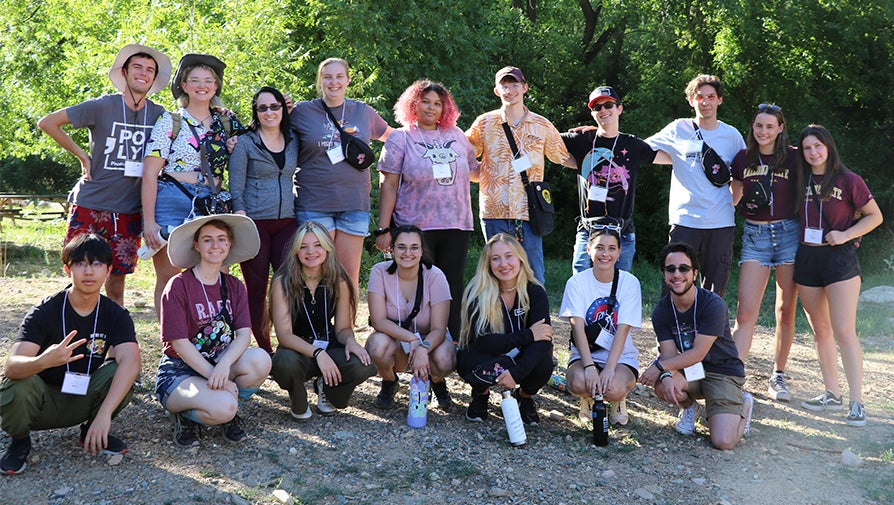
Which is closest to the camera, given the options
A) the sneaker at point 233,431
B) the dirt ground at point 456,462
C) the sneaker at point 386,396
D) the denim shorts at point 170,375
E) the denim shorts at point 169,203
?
the dirt ground at point 456,462

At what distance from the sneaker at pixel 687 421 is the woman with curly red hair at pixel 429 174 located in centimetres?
182

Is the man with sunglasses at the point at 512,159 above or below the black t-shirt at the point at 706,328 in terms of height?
above

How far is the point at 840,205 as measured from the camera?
5168 millimetres

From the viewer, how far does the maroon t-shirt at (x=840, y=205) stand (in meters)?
5.17

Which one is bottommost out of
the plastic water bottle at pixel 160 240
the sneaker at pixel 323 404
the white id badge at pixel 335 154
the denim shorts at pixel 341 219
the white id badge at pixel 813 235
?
the sneaker at pixel 323 404

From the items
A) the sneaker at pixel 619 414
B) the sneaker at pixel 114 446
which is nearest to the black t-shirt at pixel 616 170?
the sneaker at pixel 619 414

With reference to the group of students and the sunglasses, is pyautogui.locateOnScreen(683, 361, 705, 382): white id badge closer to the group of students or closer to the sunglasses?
the group of students

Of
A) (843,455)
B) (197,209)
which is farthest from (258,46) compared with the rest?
(843,455)

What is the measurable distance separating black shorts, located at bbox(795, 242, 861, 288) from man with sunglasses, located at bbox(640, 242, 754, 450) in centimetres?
82

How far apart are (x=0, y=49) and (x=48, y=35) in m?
0.96

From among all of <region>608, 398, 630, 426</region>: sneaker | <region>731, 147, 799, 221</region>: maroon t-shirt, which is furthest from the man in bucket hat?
<region>731, 147, 799, 221</region>: maroon t-shirt

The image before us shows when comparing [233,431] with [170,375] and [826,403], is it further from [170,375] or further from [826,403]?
[826,403]

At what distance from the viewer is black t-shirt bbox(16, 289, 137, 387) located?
12.9ft

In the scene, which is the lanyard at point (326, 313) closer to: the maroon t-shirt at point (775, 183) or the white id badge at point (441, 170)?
the white id badge at point (441, 170)
